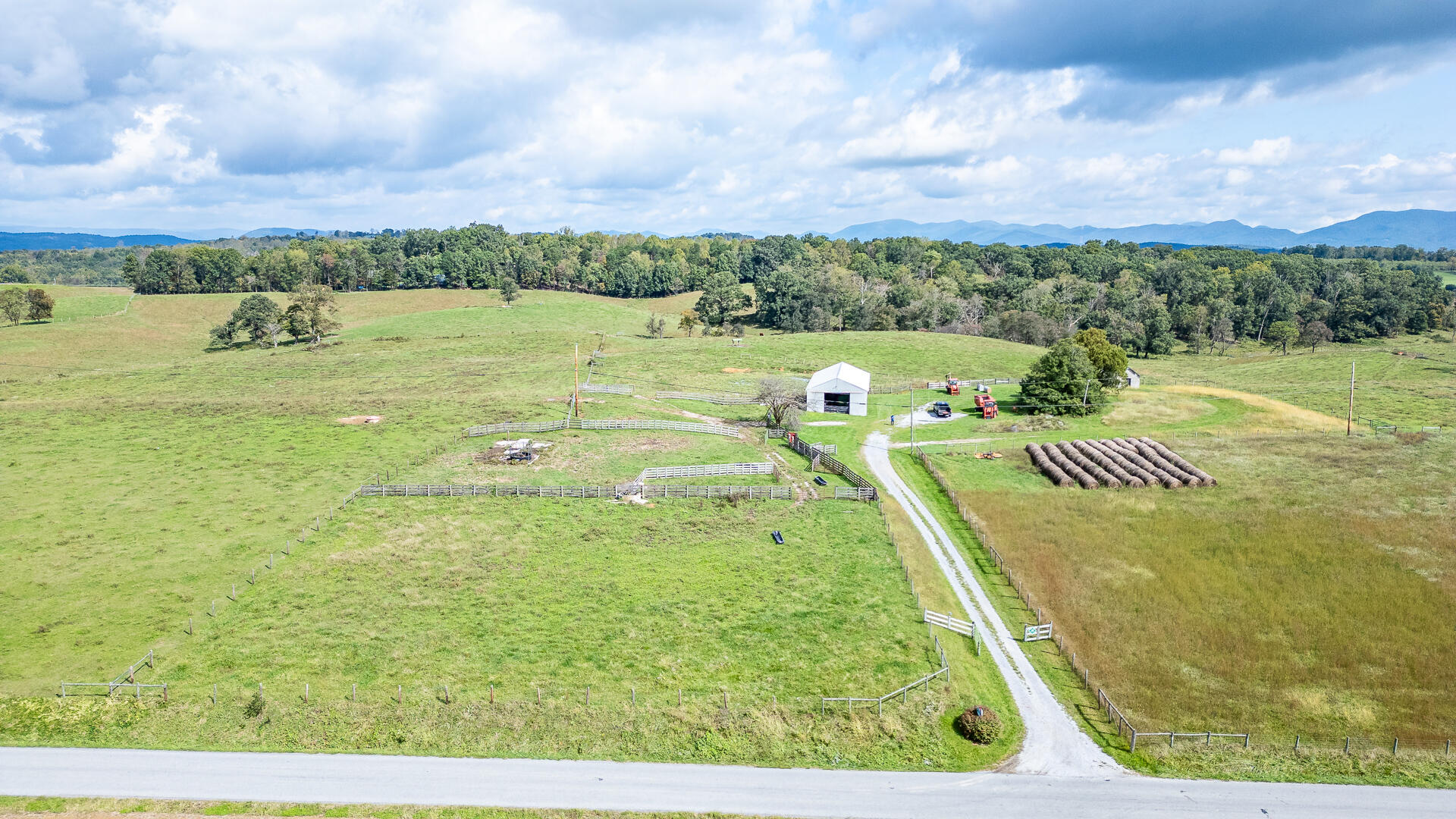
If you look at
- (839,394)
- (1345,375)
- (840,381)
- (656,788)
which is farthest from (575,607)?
(1345,375)

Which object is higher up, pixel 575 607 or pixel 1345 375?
pixel 1345 375

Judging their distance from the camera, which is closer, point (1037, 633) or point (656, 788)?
point (656, 788)

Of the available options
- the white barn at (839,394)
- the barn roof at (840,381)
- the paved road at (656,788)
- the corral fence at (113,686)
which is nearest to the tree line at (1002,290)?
the barn roof at (840,381)

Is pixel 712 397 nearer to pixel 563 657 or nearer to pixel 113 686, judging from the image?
pixel 563 657

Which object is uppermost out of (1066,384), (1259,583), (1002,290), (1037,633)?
(1002,290)

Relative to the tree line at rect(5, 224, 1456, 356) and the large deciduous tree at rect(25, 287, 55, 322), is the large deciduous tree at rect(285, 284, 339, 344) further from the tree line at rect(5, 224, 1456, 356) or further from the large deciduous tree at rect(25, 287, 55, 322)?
the large deciduous tree at rect(25, 287, 55, 322)

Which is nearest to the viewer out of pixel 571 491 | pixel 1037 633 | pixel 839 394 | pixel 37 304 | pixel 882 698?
pixel 882 698

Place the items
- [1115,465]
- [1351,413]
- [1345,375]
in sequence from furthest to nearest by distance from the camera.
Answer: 1. [1345,375]
2. [1351,413]
3. [1115,465]
